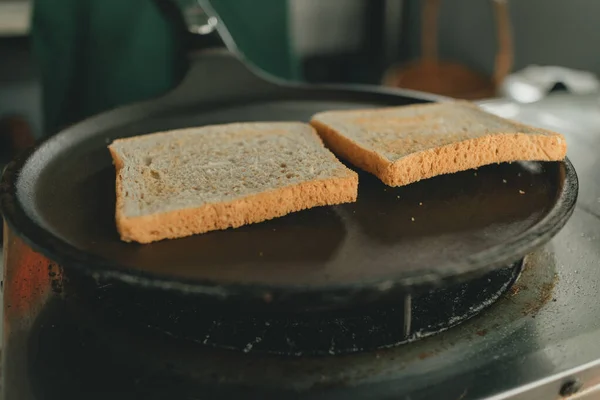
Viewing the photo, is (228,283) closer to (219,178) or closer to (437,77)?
(219,178)

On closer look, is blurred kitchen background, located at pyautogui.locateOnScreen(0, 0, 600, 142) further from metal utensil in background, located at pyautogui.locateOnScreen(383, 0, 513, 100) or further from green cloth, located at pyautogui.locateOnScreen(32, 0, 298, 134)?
green cloth, located at pyautogui.locateOnScreen(32, 0, 298, 134)

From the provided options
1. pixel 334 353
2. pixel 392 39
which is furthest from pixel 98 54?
pixel 392 39

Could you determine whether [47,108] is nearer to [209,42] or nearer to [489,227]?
[209,42]

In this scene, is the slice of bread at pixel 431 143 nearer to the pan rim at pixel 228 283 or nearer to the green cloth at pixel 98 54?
the pan rim at pixel 228 283

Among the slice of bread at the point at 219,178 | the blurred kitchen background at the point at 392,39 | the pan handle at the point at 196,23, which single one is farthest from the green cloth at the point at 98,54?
the slice of bread at the point at 219,178

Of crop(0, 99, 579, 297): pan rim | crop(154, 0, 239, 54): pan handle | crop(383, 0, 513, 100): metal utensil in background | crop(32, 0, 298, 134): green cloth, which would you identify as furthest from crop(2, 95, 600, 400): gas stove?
crop(383, 0, 513, 100): metal utensil in background

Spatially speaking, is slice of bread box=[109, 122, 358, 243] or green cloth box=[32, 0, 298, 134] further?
green cloth box=[32, 0, 298, 134]

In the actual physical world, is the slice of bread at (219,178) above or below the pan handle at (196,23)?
below
